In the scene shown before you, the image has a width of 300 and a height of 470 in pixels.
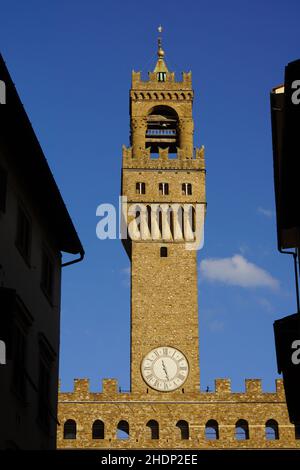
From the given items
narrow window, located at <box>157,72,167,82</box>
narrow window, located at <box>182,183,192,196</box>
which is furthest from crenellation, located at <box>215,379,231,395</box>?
narrow window, located at <box>157,72,167,82</box>

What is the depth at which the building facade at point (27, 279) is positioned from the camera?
18984mm

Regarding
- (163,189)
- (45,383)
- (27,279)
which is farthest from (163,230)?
(27,279)

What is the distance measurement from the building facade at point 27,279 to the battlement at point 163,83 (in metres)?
30.9

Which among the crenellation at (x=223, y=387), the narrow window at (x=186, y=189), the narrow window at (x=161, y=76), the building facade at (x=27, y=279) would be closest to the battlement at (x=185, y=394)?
the crenellation at (x=223, y=387)

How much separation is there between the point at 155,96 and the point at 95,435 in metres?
17.0

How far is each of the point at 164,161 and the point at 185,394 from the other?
11.3m

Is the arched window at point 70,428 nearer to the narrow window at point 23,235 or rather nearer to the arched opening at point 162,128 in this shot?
the arched opening at point 162,128

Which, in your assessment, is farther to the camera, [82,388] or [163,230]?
[163,230]

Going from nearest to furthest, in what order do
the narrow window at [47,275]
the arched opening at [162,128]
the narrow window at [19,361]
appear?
the narrow window at [19,361] < the narrow window at [47,275] < the arched opening at [162,128]

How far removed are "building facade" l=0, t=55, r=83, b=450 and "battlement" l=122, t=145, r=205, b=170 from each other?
91.2 ft

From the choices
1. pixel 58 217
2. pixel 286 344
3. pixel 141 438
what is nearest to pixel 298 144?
pixel 286 344

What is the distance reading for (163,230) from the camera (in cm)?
5034

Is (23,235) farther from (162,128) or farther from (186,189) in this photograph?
(162,128)
